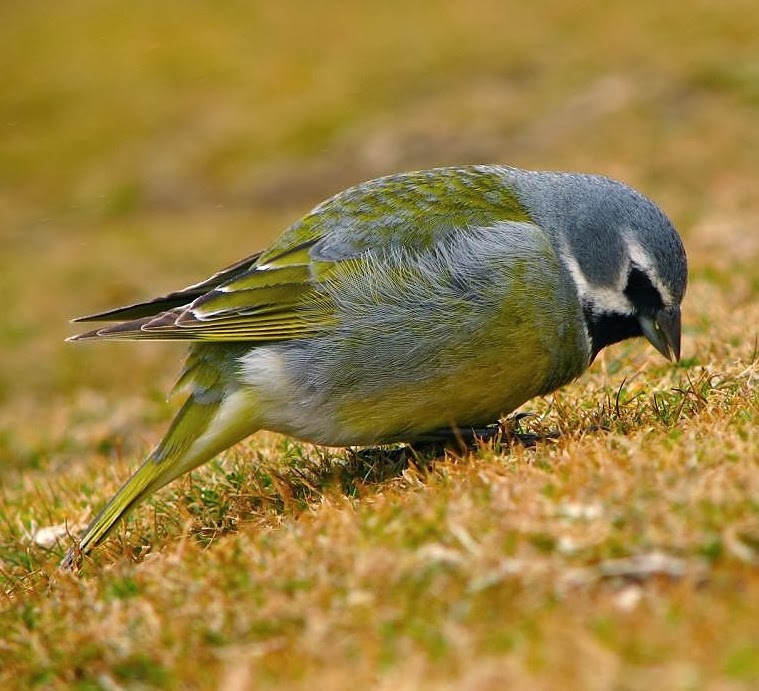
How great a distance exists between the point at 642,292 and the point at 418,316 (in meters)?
1.11

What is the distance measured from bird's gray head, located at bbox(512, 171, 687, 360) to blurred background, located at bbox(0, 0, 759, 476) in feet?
7.53

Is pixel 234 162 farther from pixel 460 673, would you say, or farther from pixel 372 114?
pixel 460 673

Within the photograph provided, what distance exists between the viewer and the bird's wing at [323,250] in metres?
6.12

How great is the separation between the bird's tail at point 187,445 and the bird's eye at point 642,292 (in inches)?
77.6

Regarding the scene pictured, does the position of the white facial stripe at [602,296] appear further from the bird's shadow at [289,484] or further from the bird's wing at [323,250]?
the bird's shadow at [289,484]

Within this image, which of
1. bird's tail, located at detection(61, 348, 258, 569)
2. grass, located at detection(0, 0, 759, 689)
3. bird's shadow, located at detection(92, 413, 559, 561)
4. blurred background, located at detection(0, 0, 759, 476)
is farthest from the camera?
blurred background, located at detection(0, 0, 759, 476)

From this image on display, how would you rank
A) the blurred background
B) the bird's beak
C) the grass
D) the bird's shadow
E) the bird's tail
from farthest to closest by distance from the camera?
1. the blurred background
2. the bird's tail
3. the bird's beak
4. the bird's shadow
5. the grass

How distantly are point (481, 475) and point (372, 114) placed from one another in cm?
2121

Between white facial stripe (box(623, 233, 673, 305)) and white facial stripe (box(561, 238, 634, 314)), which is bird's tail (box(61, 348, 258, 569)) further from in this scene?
white facial stripe (box(623, 233, 673, 305))

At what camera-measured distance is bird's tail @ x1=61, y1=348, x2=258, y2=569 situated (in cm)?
605

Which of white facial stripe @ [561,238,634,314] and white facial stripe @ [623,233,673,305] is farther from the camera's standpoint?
white facial stripe @ [561,238,634,314]

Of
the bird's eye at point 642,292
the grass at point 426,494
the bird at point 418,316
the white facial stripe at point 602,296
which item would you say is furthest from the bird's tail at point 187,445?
the bird's eye at point 642,292

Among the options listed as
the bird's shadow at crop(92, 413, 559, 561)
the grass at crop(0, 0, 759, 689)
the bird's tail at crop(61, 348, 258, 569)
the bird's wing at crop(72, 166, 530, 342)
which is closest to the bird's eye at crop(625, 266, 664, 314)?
the grass at crop(0, 0, 759, 689)

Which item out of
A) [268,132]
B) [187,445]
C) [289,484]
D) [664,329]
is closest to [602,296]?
[664,329]
